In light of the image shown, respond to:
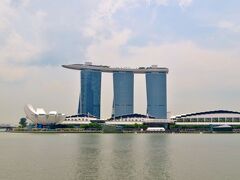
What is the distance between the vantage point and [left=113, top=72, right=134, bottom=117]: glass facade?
582 feet

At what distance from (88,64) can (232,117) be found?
65762mm

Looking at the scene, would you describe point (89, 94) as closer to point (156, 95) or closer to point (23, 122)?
point (156, 95)

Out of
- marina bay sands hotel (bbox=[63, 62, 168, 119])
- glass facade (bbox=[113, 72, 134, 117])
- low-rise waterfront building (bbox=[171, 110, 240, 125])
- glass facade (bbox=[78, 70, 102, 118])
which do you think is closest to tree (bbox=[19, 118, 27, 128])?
glass facade (bbox=[78, 70, 102, 118])

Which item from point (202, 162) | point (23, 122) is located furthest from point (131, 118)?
point (202, 162)

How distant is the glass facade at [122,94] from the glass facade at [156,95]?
7487mm

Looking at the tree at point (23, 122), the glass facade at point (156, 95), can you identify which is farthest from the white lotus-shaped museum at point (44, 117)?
the glass facade at point (156, 95)

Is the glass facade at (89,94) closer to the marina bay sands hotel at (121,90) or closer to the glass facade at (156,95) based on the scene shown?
the marina bay sands hotel at (121,90)

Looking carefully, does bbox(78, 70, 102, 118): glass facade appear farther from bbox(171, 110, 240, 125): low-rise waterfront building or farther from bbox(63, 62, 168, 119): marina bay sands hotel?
bbox(171, 110, 240, 125): low-rise waterfront building

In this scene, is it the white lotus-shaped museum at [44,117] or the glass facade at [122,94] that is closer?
the white lotus-shaped museum at [44,117]

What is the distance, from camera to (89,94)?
576 ft

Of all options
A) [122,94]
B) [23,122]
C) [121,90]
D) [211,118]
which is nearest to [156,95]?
[122,94]

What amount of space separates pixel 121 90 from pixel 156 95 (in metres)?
14.2

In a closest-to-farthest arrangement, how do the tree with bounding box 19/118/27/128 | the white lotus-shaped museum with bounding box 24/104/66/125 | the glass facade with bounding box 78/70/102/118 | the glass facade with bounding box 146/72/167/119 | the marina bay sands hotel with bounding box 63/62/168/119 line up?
the white lotus-shaped museum with bounding box 24/104/66/125
the tree with bounding box 19/118/27/128
the glass facade with bounding box 78/70/102/118
the marina bay sands hotel with bounding box 63/62/168/119
the glass facade with bounding box 146/72/167/119

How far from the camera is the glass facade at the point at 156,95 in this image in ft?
582
